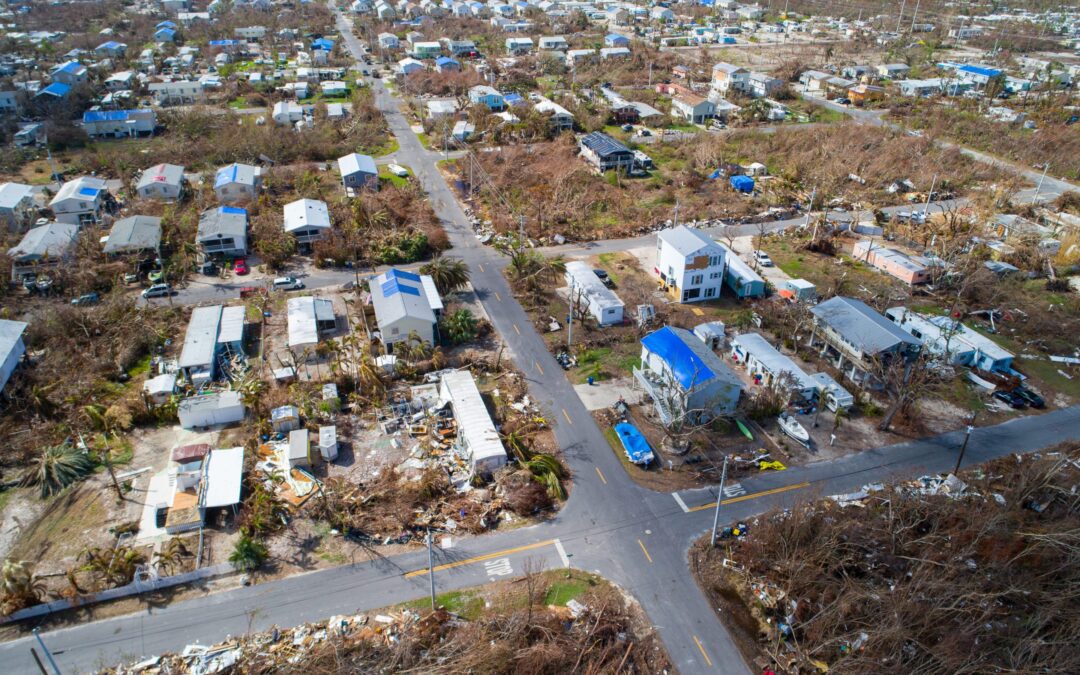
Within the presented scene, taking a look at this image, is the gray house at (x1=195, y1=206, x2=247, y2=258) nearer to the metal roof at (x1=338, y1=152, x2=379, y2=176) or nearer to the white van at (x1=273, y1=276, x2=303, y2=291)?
the white van at (x1=273, y1=276, x2=303, y2=291)

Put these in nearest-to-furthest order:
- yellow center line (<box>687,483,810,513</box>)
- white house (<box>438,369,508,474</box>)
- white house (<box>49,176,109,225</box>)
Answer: yellow center line (<box>687,483,810,513</box>) < white house (<box>438,369,508,474</box>) < white house (<box>49,176,109,225</box>)

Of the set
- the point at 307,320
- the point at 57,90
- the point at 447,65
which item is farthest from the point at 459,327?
the point at 57,90

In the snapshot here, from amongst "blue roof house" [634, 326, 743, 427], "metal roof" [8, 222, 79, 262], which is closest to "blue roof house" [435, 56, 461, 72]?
"metal roof" [8, 222, 79, 262]

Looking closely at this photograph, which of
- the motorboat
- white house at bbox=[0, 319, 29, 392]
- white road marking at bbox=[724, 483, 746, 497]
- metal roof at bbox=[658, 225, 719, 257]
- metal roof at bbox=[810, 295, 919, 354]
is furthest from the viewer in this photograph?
metal roof at bbox=[658, 225, 719, 257]

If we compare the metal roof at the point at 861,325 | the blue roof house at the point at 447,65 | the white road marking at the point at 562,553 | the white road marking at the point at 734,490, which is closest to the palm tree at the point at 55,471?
the white road marking at the point at 562,553

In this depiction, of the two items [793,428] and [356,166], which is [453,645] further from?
[356,166]

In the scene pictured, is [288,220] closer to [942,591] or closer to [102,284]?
[102,284]
